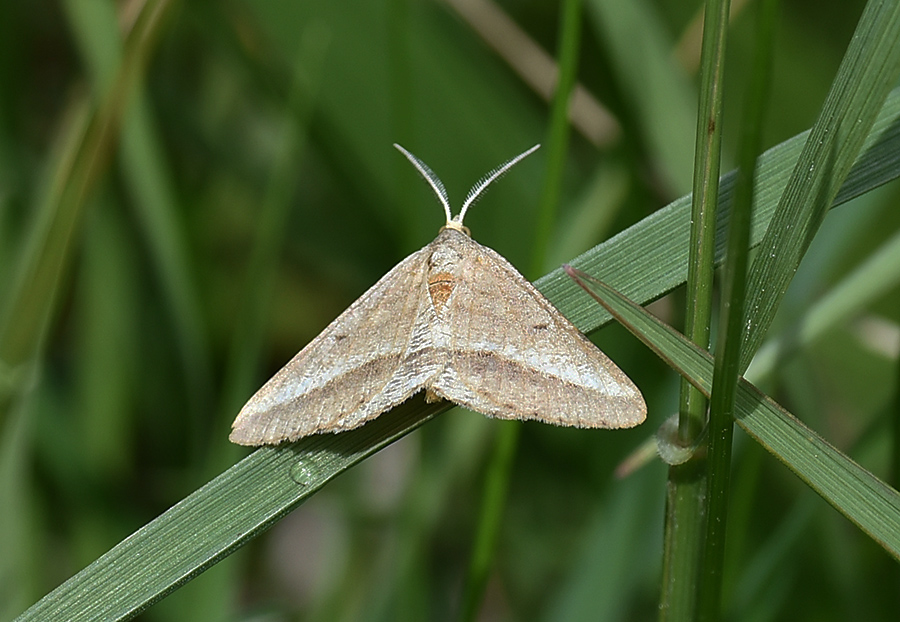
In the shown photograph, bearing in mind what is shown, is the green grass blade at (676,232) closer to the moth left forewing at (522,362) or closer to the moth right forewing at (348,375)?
the moth left forewing at (522,362)

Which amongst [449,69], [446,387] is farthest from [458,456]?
[449,69]

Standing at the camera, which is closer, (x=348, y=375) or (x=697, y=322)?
(x=697, y=322)

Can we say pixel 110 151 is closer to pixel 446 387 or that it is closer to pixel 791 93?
pixel 446 387

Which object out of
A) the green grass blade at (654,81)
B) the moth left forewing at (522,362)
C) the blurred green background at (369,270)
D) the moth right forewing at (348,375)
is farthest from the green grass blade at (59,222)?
the green grass blade at (654,81)

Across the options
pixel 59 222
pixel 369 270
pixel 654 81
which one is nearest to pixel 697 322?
pixel 59 222

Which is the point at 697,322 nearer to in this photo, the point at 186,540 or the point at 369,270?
the point at 186,540
